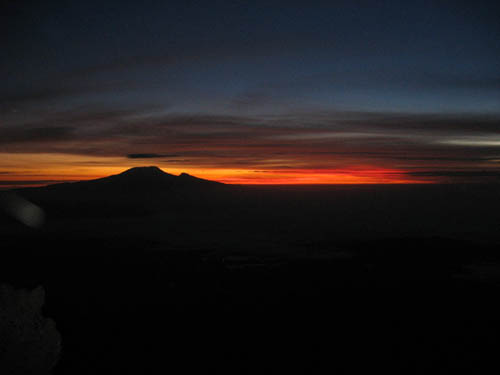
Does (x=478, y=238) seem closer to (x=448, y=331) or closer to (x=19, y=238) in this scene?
(x=448, y=331)

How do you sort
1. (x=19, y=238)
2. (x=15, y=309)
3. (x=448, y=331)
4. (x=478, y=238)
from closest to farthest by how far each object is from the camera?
(x=15, y=309) → (x=448, y=331) → (x=478, y=238) → (x=19, y=238)

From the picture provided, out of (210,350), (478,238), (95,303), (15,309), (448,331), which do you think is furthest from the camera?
Result: (478,238)

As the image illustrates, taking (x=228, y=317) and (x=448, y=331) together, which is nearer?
(x=448, y=331)

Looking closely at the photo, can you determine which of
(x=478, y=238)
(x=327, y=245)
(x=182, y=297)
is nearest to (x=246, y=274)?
(x=182, y=297)

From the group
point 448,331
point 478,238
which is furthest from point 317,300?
point 478,238

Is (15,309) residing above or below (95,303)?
above

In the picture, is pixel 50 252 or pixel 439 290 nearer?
pixel 439 290

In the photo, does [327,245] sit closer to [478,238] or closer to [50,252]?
[478,238]

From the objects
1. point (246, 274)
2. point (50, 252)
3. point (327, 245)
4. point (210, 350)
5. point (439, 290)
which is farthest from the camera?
point (327, 245)

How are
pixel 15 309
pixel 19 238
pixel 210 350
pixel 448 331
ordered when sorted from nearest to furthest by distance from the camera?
pixel 15 309 → pixel 210 350 → pixel 448 331 → pixel 19 238
